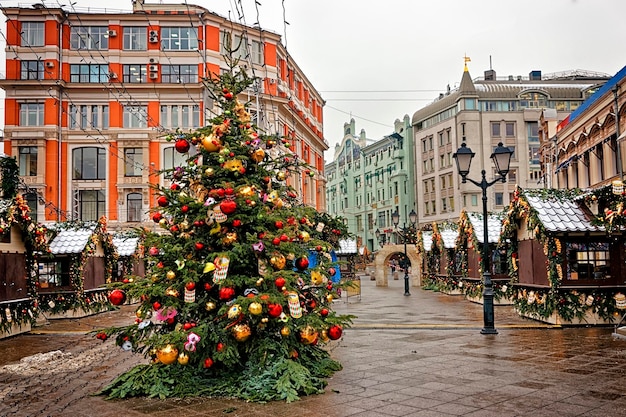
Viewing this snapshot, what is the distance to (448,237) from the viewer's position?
32.1 meters

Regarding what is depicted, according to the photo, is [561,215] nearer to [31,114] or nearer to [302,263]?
[302,263]

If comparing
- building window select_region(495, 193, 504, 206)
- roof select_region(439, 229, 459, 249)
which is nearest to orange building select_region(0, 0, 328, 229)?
roof select_region(439, 229, 459, 249)

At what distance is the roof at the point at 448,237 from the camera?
3149 centimetres

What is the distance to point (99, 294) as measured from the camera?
23625 mm

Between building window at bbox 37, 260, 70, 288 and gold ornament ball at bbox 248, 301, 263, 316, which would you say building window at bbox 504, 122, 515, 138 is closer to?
building window at bbox 37, 260, 70, 288

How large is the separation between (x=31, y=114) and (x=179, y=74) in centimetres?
1088

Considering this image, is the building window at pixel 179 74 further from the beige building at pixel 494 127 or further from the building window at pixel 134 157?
the beige building at pixel 494 127

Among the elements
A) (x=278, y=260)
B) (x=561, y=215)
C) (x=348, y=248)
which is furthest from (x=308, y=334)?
(x=348, y=248)

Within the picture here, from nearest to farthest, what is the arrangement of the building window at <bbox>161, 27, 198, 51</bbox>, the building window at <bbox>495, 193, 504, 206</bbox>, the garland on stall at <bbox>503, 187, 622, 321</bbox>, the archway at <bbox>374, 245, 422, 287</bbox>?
the garland on stall at <bbox>503, 187, 622, 321</bbox> < the archway at <bbox>374, 245, 422, 287</bbox> < the building window at <bbox>161, 27, 198, 51</bbox> < the building window at <bbox>495, 193, 504, 206</bbox>

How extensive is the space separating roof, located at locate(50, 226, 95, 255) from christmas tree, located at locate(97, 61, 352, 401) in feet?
43.6

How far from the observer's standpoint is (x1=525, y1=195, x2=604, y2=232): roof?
15.0 m

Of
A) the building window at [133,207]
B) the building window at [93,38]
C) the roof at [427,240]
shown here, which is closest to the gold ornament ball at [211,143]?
the roof at [427,240]

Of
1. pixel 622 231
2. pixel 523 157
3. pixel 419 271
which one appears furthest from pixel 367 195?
pixel 622 231

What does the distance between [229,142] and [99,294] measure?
16533mm
